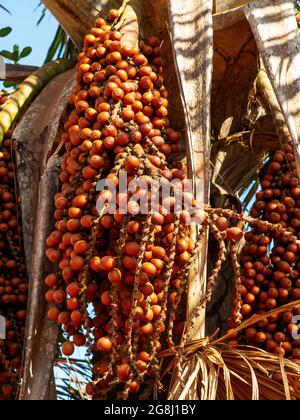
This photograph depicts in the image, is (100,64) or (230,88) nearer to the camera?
(100,64)

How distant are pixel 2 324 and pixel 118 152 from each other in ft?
2.16

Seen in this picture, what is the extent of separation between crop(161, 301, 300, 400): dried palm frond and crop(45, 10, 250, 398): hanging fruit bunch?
0.09 m

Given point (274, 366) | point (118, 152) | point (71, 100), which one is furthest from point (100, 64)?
point (274, 366)

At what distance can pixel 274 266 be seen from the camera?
2.69 meters

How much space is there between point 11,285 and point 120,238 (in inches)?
25.0

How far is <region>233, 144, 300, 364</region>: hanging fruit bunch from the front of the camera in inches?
100

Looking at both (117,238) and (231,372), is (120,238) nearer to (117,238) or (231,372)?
(117,238)

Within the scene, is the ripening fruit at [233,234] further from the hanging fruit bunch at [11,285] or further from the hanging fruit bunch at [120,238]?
the hanging fruit bunch at [11,285]

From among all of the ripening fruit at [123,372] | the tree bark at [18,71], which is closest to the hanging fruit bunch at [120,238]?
the ripening fruit at [123,372]

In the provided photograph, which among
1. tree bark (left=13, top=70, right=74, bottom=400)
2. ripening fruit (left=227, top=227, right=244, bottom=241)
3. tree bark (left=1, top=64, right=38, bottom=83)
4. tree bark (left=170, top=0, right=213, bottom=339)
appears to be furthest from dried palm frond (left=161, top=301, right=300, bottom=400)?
tree bark (left=1, top=64, right=38, bottom=83)

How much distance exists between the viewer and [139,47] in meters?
2.61

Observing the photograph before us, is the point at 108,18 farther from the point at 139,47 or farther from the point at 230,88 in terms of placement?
the point at 230,88

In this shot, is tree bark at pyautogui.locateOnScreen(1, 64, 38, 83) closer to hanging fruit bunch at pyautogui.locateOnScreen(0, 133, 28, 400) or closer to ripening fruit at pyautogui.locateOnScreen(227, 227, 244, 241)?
hanging fruit bunch at pyautogui.locateOnScreen(0, 133, 28, 400)

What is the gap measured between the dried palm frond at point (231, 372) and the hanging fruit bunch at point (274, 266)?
10.6 inches
